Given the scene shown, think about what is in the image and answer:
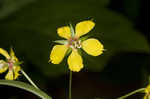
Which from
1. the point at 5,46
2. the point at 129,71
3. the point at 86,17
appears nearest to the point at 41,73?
the point at 5,46

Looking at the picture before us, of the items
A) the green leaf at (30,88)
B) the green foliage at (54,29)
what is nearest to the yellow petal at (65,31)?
the green leaf at (30,88)

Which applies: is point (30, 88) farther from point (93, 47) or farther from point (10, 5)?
point (10, 5)

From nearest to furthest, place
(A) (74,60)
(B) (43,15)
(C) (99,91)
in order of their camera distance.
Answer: (A) (74,60)
(B) (43,15)
(C) (99,91)

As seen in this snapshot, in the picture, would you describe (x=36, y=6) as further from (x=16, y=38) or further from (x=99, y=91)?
(x=99, y=91)

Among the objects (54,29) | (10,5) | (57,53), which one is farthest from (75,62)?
(10,5)

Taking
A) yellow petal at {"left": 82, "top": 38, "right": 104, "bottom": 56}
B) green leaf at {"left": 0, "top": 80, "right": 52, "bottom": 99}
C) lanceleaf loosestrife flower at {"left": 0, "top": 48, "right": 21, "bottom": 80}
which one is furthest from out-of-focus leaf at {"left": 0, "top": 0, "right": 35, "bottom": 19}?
green leaf at {"left": 0, "top": 80, "right": 52, "bottom": 99}

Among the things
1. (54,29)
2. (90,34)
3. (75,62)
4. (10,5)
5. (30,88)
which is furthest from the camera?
(10,5)
